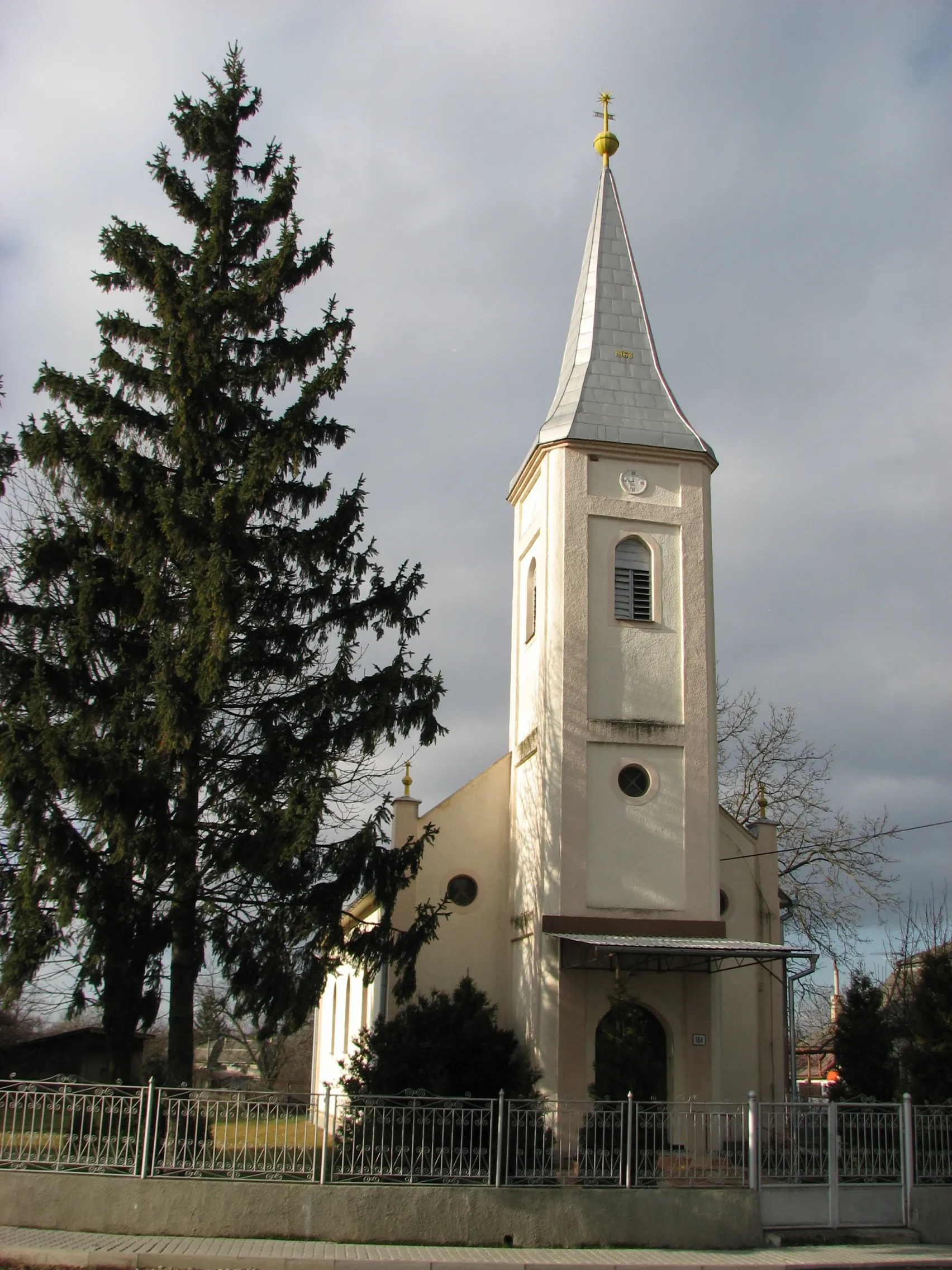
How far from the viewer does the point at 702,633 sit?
66.2ft

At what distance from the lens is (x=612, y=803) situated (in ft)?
62.7

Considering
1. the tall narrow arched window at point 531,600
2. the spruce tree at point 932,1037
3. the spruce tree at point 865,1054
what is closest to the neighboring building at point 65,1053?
the tall narrow arched window at point 531,600

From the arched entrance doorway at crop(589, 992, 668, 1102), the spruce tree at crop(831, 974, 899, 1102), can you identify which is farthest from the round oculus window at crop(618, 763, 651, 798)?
the spruce tree at crop(831, 974, 899, 1102)

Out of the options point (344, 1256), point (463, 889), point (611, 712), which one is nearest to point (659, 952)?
point (611, 712)

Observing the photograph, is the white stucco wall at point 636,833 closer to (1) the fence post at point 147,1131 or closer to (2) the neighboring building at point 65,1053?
(1) the fence post at point 147,1131

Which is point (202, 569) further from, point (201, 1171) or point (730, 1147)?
point (730, 1147)

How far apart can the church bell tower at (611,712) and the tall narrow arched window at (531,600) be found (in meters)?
0.05

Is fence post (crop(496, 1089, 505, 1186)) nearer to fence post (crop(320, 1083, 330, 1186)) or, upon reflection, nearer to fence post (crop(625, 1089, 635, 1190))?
fence post (crop(625, 1089, 635, 1190))

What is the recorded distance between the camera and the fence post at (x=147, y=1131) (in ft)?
39.4

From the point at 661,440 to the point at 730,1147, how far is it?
11.8 m

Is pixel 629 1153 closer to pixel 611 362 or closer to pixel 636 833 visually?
pixel 636 833

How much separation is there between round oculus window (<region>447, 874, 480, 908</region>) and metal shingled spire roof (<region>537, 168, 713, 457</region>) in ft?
25.3

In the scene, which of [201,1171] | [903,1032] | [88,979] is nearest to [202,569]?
[88,979]

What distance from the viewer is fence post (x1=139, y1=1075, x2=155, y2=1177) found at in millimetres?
12008
